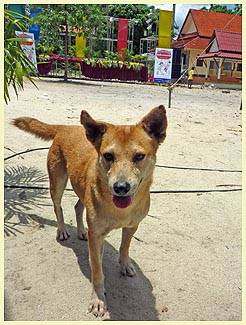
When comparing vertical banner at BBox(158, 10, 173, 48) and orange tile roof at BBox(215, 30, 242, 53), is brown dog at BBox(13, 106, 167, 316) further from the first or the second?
orange tile roof at BBox(215, 30, 242, 53)

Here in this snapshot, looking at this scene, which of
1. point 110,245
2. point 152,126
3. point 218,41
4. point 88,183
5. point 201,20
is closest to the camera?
point 152,126

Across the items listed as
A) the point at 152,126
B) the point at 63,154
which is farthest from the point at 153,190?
the point at 152,126

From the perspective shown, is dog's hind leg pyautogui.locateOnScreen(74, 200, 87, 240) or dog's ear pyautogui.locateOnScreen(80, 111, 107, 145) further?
dog's hind leg pyautogui.locateOnScreen(74, 200, 87, 240)

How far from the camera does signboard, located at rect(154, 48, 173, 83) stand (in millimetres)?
28781

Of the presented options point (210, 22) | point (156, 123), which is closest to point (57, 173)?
point (156, 123)

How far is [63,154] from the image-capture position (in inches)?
156

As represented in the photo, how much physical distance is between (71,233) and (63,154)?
1.08 meters

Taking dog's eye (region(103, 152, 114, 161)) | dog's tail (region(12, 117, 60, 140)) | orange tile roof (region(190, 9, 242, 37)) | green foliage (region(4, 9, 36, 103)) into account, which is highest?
orange tile roof (region(190, 9, 242, 37))

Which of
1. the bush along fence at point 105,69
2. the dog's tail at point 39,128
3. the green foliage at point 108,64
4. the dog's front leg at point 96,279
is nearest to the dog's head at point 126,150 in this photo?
the dog's front leg at point 96,279

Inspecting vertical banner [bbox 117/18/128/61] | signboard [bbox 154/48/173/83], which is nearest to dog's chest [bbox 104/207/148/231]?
signboard [bbox 154/48/173/83]

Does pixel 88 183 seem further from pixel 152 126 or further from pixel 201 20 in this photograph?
pixel 201 20

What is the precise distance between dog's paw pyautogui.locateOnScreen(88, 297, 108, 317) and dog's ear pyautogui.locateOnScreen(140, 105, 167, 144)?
1561mm

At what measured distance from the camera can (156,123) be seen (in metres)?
3.18

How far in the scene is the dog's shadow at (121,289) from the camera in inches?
126
